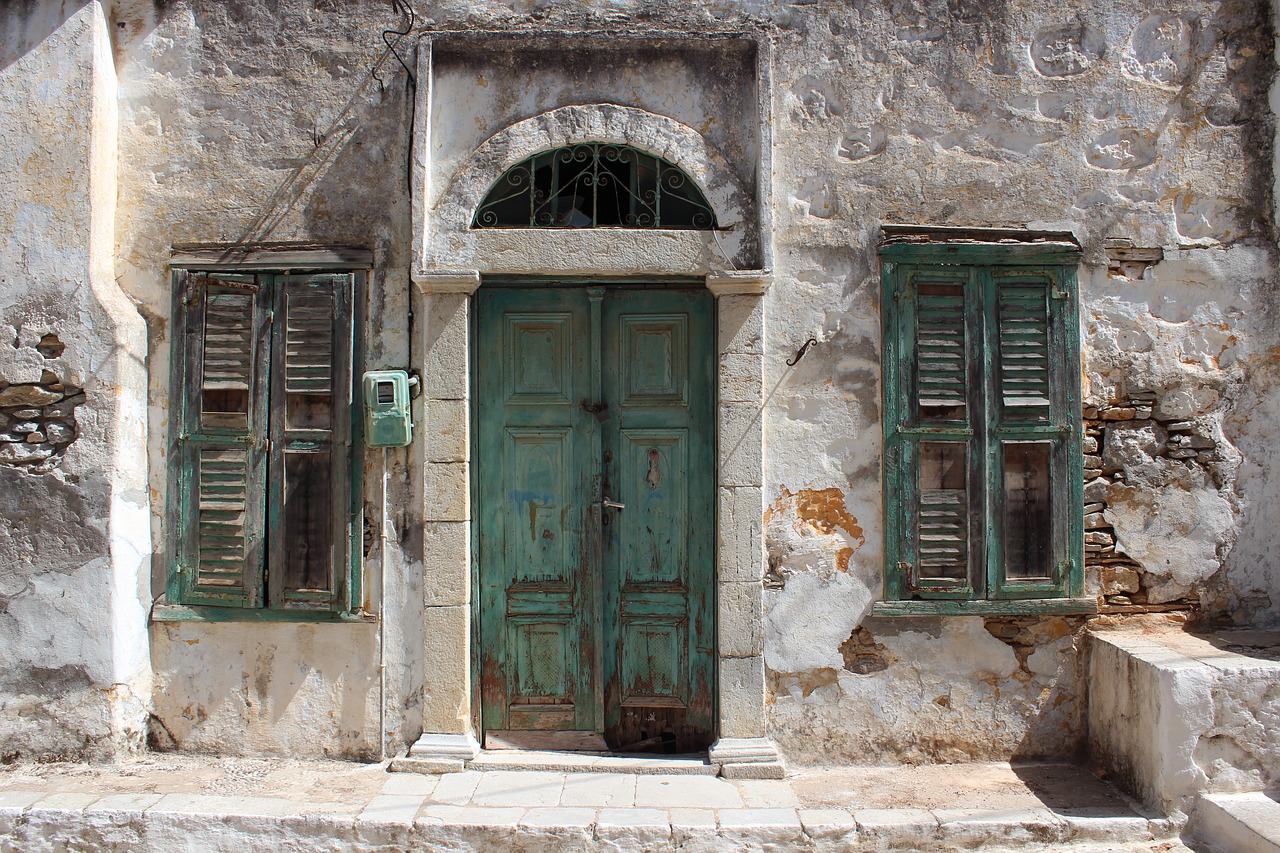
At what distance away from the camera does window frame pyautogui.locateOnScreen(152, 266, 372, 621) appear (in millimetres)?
4336

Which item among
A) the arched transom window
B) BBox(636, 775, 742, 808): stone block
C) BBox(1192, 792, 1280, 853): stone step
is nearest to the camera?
BBox(1192, 792, 1280, 853): stone step

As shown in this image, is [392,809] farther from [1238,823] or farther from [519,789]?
[1238,823]

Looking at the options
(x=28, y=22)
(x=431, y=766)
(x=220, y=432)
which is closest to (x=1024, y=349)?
(x=431, y=766)

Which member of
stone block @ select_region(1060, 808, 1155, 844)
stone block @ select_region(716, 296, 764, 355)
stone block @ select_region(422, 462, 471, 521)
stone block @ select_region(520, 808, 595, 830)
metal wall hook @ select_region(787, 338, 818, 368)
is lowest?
stone block @ select_region(1060, 808, 1155, 844)

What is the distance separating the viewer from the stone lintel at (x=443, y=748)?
4.23 meters

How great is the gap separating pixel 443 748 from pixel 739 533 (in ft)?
5.49

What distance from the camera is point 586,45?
4359 millimetres

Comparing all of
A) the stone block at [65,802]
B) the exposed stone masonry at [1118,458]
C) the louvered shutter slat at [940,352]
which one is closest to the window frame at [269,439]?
the stone block at [65,802]

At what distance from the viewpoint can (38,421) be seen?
4270mm

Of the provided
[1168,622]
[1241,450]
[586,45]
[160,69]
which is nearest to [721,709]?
[1168,622]

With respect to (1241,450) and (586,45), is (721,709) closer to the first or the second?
(1241,450)

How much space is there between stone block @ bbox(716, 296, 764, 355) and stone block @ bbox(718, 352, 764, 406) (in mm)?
40

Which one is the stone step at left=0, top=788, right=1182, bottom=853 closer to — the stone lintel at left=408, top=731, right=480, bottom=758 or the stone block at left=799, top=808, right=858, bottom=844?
the stone block at left=799, top=808, right=858, bottom=844

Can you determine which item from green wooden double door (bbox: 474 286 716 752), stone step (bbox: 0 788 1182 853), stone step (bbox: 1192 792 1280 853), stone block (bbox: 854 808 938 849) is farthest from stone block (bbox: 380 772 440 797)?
stone step (bbox: 1192 792 1280 853)
